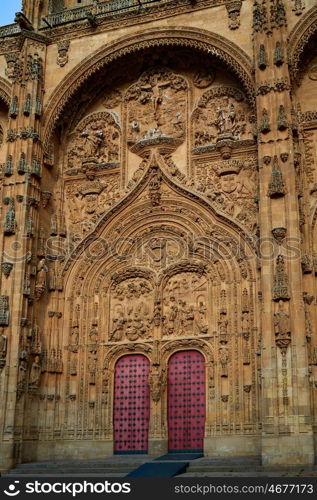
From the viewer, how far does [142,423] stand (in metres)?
17.4

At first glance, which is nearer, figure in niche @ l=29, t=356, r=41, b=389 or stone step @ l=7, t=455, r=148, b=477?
stone step @ l=7, t=455, r=148, b=477

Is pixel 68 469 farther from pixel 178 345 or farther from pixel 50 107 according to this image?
pixel 50 107

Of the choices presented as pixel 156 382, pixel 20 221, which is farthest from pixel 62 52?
pixel 156 382

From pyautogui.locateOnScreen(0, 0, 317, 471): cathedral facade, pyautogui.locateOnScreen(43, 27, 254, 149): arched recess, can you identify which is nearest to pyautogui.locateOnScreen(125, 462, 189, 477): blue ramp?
pyautogui.locateOnScreen(0, 0, 317, 471): cathedral facade

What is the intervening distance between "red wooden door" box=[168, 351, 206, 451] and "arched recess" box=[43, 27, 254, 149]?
22.7 feet

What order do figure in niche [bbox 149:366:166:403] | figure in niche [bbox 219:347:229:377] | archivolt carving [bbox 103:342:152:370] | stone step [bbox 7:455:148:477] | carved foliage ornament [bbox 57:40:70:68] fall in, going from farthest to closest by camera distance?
carved foliage ornament [bbox 57:40:70:68] → archivolt carving [bbox 103:342:152:370] → figure in niche [bbox 149:366:166:403] → figure in niche [bbox 219:347:229:377] → stone step [bbox 7:455:148:477]

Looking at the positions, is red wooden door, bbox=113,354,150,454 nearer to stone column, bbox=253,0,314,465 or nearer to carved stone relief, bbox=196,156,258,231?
stone column, bbox=253,0,314,465

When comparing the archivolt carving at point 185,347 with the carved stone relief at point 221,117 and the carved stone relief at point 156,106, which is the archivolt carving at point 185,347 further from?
the carved stone relief at point 156,106

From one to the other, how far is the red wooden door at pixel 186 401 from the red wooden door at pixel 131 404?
24.8 inches

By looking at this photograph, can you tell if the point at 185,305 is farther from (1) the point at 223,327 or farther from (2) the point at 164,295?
(1) the point at 223,327

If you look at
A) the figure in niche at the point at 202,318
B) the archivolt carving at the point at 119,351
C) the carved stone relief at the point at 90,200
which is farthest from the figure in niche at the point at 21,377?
the figure in niche at the point at 202,318

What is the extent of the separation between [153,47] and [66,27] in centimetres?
274

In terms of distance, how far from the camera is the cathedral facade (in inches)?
642

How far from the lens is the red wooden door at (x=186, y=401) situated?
1686cm
